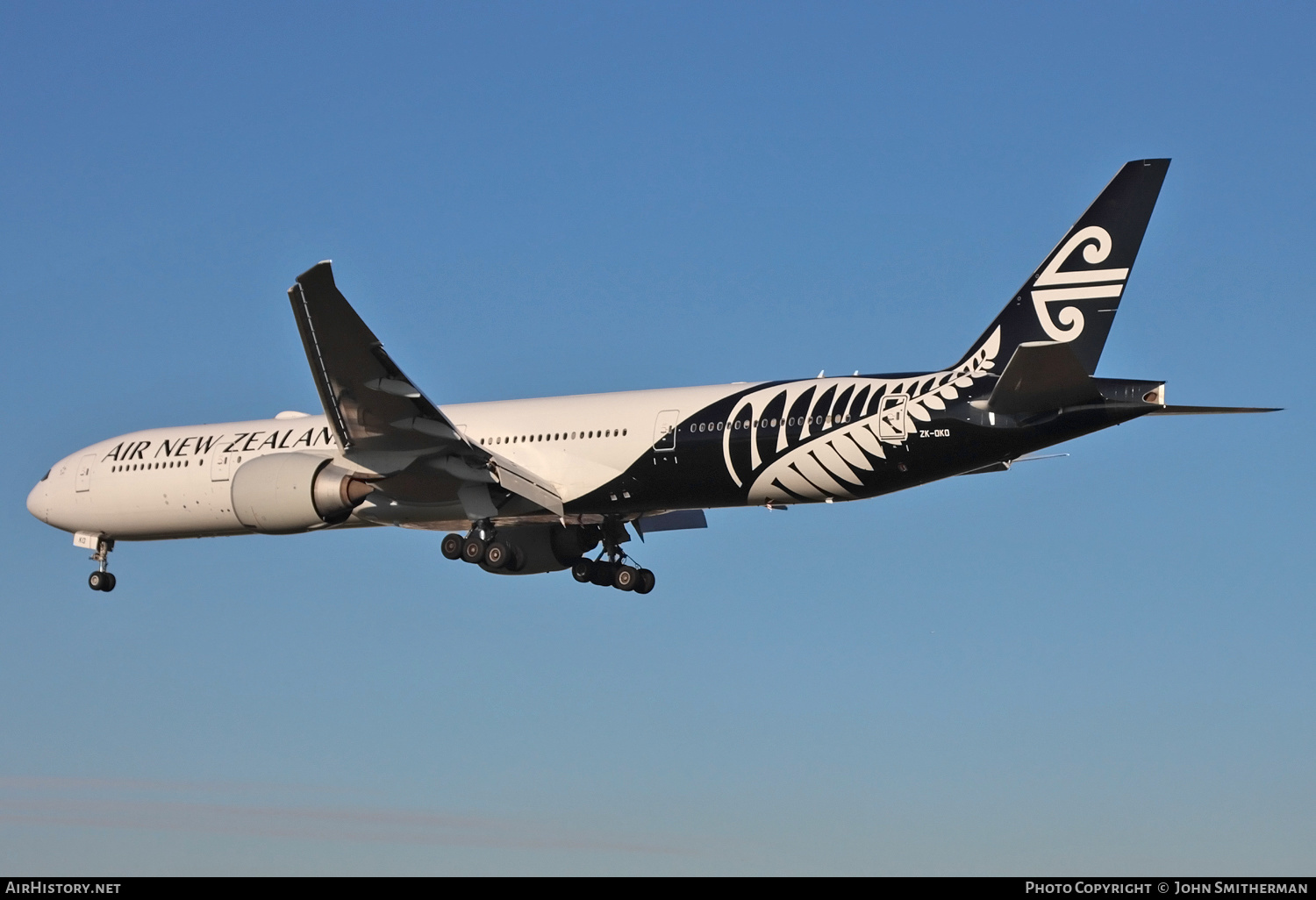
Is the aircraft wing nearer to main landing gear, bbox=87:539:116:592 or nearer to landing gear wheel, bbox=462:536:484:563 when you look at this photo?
landing gear wheel, bbox=462:536:484:563

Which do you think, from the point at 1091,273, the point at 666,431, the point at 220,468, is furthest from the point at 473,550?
the point at 1091,273

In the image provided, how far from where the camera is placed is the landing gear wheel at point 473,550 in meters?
32.2

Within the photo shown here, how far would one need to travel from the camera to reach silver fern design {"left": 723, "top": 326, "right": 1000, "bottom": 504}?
27906 millimetres

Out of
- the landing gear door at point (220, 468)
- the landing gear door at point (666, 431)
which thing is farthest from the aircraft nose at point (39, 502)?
the landing gear door at point (666, 431)

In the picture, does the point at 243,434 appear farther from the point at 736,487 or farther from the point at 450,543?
the point at 736,487

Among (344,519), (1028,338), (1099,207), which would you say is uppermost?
(1099,207)

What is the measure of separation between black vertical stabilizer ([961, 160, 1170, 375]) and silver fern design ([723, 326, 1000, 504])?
831mm

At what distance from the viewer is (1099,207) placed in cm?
2727

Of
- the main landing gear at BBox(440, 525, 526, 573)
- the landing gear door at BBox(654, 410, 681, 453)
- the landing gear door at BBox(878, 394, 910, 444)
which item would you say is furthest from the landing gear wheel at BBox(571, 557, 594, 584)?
the landing gear door at BBox(878, 394, 910, 444)

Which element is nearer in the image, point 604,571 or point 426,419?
point 426,419

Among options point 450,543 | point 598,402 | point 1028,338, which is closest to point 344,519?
point 450,543

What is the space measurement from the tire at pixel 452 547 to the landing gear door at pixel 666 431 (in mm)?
5024

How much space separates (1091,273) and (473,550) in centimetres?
1312

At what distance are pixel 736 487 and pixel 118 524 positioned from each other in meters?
14.2
